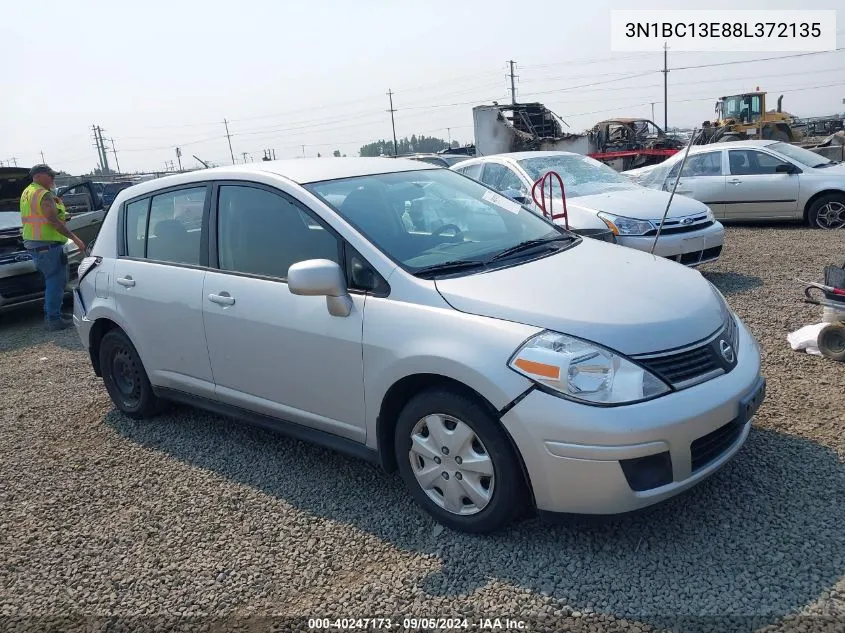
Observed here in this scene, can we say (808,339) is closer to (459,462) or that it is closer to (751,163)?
(459,462)

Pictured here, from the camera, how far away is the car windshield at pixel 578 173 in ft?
26.9

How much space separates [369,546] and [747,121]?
2705cm

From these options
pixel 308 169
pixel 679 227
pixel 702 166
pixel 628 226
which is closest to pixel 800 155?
pixel 702 166

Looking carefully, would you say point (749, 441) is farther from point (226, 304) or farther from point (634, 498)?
point (226, 304)

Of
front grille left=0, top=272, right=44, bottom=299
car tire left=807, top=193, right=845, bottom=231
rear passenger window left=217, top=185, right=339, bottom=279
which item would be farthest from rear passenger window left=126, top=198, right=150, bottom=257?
car tire left=807, top=193, right=845, bottom=231

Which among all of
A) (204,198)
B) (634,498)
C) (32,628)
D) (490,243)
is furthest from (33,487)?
(634,498)

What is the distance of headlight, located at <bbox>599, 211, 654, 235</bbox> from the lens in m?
7.09

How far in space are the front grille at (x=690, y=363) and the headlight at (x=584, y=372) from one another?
0.16 ft

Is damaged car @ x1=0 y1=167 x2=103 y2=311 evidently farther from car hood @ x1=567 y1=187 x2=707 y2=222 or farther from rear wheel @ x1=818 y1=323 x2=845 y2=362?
rear wheel @ x1=818 y1=323 x2=845 y2=362

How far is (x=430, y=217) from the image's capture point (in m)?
3.77

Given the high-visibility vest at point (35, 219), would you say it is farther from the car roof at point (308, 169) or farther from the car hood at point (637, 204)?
the car hood at point (637, 204)

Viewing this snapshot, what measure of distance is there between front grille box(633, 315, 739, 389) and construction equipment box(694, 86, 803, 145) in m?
20.3

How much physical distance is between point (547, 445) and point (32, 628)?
2215mm

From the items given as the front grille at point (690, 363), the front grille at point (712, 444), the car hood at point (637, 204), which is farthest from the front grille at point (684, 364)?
the car hood at point (637, 204)
